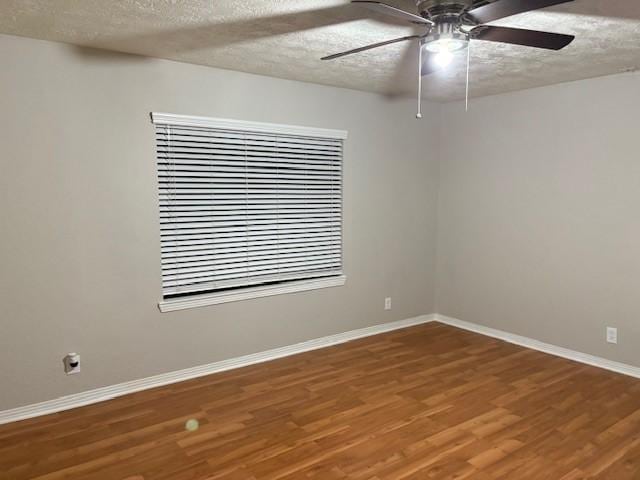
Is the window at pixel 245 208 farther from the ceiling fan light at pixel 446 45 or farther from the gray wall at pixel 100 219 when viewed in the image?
the ceiling fan light at pixel 446 45

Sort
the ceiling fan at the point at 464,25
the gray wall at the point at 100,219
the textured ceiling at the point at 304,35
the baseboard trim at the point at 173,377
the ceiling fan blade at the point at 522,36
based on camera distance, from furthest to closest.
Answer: the baseboard trim at the point at 173,377
the gray wall at the point at 100,219
the textured ceiling at the point at 304,35
the ceiling fan blade at the point at 522,36
the ceiling fan at the point at 464,25

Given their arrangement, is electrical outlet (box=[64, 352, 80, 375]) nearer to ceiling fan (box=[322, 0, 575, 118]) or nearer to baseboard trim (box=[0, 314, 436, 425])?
baseboard trim (box=[0, 314, 436, 425])

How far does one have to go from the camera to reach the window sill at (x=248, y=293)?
364cm

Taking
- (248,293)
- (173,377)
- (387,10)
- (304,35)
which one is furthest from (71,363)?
(387,10)

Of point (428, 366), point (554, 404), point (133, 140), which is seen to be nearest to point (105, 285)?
point (133, 140)

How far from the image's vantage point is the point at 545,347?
4367 millimetres

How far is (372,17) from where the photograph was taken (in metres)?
2.50

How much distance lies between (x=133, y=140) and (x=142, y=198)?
41 cm

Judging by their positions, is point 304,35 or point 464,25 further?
point 304,35

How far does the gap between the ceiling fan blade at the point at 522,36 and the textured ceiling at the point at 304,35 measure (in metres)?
0.21

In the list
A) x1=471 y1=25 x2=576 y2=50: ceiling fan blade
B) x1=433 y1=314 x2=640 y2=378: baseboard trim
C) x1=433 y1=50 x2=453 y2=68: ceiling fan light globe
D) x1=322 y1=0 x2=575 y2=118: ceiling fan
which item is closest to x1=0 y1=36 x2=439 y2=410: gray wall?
x1=433 y1=50 x2=453 y2=68: ceiling fan light globe

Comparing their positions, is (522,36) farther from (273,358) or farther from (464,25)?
(273,358)

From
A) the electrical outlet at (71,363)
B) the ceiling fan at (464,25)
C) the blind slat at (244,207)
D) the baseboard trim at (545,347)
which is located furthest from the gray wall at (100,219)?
the ceiling fan at (464,25)

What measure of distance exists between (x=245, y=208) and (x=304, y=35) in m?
1.54
